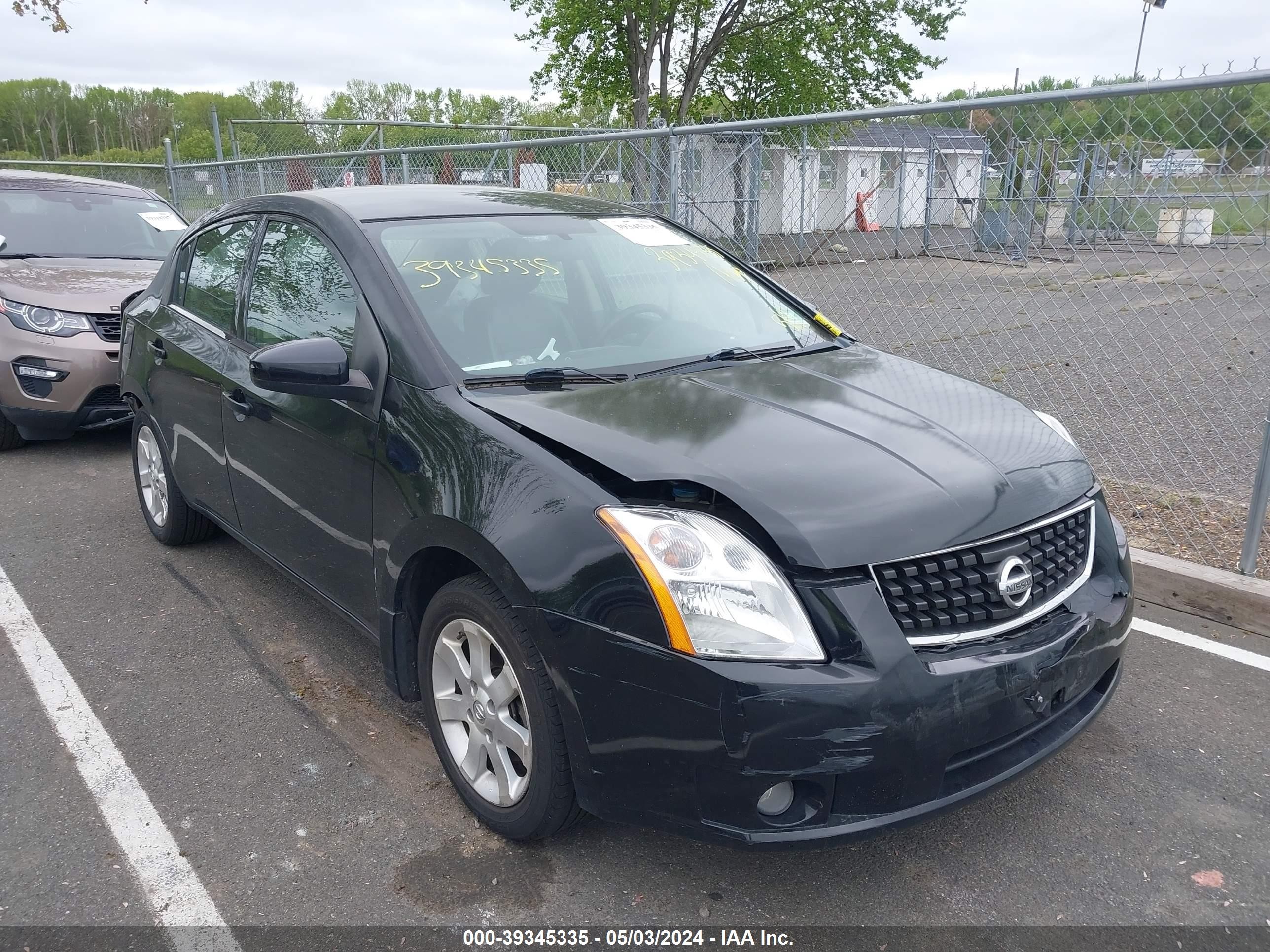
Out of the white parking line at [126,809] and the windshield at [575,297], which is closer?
the white parking line at [126,809]

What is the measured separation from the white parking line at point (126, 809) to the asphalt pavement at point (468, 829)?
3 centimetres

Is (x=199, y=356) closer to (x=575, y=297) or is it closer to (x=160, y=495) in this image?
(x=160, y=495)

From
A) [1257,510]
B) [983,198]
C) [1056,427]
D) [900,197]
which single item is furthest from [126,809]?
[900,197]

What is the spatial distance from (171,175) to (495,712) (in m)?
14.3

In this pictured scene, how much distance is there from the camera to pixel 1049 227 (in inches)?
197

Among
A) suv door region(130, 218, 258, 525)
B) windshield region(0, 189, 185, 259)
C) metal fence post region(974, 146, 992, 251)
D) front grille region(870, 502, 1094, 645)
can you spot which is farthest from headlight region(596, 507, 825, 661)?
windshield region(0, 189, 185, 259)

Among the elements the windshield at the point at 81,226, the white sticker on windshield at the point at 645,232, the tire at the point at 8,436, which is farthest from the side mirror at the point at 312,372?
the windshield at the point at 81,226

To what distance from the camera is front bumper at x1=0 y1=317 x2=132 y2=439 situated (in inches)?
247

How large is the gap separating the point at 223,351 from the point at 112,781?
166 cm

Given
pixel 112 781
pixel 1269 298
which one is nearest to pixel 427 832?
pixel 112 781

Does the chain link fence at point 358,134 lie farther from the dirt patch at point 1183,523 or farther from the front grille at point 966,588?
the front grille at point 966,588

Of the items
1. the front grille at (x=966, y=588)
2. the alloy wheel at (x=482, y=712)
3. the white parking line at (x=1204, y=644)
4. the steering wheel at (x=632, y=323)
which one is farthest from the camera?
the white parking line at (x=1204, y=644)

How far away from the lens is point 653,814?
2.26 metres

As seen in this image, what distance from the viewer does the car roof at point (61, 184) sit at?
25.5 ft
